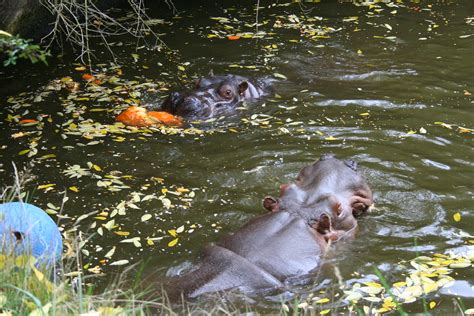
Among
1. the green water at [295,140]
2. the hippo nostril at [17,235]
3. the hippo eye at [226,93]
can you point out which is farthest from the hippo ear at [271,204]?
the hippo eye at [226,93]

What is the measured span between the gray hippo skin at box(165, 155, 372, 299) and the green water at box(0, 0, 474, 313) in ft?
0.72

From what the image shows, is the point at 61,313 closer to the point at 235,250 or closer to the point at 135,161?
the point at 235,250

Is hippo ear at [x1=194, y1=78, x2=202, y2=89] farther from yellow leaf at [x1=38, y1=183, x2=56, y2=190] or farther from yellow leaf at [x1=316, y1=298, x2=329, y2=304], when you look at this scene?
yellow leaf at [x1=316, y1=298, x2=329, y2=304]

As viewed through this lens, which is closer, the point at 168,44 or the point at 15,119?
the point at 15,119

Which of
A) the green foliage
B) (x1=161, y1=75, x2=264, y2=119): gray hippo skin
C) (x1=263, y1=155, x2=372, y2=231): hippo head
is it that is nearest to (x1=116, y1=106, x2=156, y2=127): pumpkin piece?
(x1=161, y1=75, x2=264, y2=119): gray hippo skin

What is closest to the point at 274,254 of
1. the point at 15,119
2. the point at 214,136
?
the point at 214,136

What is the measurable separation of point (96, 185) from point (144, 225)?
925 mm

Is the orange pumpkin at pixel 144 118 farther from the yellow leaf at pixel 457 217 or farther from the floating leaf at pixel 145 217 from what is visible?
the yellow leaf at pixel 457 217

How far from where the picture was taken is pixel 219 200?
7203 millimetres

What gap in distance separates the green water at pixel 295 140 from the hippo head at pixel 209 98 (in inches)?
11.3

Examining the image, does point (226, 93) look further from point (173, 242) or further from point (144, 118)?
point (173, 242)

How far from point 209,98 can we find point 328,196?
10.9 feet

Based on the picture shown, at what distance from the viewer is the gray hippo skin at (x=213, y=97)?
30.3 feet

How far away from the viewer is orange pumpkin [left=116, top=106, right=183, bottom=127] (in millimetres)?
8914
